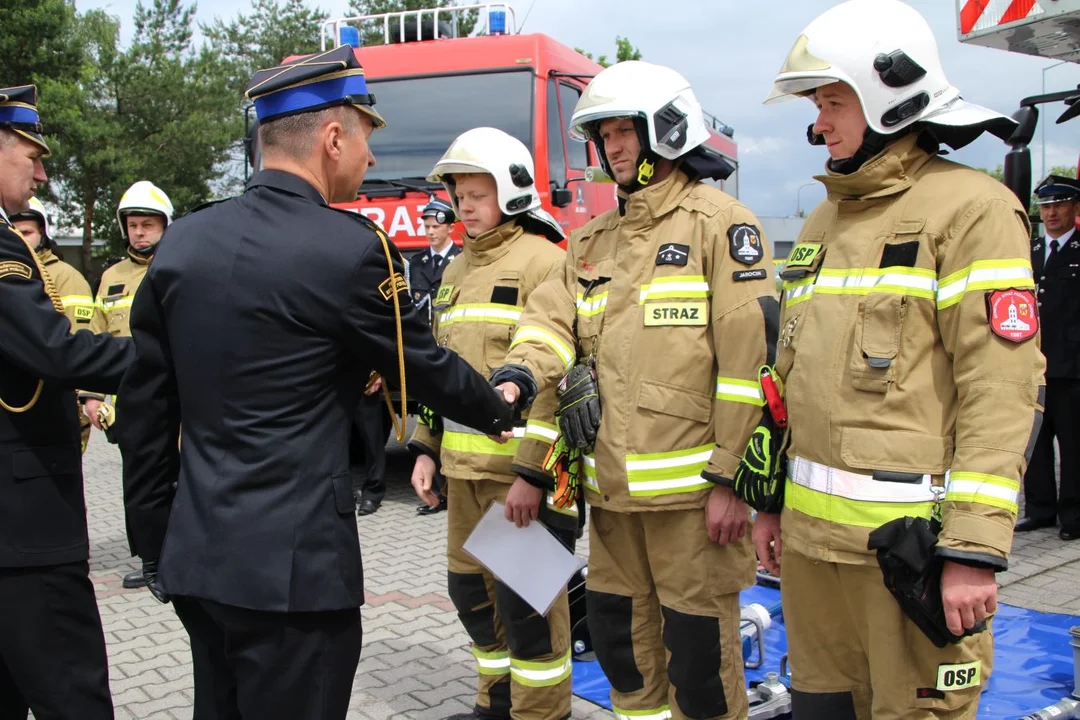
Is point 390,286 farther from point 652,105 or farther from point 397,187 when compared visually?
point 397,187

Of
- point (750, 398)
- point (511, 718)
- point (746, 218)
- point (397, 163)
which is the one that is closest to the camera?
point (750, 398)

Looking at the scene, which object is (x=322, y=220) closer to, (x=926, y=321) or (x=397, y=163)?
(x=926, y=321)

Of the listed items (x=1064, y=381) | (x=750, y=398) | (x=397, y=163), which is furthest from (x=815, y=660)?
(x=397, y=163)

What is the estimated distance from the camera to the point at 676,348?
3.02m

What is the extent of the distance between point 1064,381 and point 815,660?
17.1 feet

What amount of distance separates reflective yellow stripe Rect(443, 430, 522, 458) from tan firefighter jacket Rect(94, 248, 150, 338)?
3124 mm

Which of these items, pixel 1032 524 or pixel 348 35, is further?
pixel 348 35

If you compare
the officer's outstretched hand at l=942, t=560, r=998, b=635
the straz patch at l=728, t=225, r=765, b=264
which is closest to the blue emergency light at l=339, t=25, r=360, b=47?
the straz patch at l=728, t=225, r=765, b=264

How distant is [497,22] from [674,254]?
6209 millimetres

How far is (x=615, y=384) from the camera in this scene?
3094 millimetres

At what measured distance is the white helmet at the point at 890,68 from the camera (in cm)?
234

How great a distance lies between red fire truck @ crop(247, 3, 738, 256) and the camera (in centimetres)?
777

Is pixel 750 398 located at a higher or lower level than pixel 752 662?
higher

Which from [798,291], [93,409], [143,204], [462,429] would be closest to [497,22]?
[143,204]
